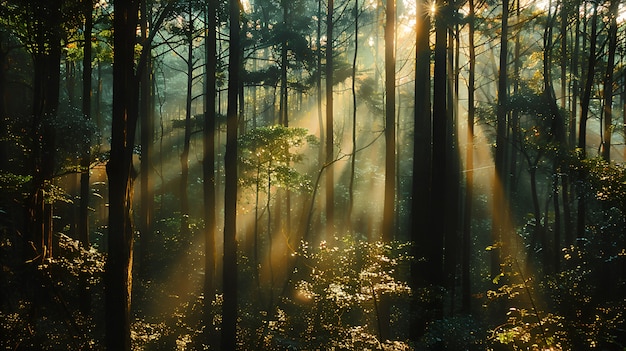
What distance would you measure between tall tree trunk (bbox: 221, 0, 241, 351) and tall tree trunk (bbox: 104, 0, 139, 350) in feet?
14.4

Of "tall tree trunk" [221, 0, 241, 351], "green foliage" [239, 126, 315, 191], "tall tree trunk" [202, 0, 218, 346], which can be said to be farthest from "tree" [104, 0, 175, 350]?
"green foliage" [239, 126, 315, 191]

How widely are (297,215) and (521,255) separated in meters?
13.5

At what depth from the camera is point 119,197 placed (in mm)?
7691

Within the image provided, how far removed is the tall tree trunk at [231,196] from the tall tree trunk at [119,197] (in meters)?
4.40

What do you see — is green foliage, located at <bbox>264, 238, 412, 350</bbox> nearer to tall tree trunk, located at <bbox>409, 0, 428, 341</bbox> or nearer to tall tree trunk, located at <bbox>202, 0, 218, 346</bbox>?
tall tree trunk, located at <bbox>409, 0, 428, 341</bbox>

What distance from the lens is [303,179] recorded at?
15.9 metres

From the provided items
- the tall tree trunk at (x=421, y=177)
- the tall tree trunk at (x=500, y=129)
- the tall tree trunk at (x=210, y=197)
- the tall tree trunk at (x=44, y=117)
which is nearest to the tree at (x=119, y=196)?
the tall tree trunk at (x=44, y=117)

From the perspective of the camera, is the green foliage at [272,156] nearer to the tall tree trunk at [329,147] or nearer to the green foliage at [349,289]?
the tall tree trunk at [329,147]

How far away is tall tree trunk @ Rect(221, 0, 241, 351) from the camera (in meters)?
12.1

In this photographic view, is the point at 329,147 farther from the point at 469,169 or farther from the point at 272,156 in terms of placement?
the point at 469,169

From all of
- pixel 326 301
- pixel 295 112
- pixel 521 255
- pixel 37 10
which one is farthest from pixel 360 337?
pixel 295 112

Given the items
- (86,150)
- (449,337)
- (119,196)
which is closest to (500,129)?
(449,337)

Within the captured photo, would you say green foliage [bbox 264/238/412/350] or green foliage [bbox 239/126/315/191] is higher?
green foliage [bbox 239/126/315/191]

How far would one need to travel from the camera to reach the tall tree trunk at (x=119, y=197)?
7574 millimetres
